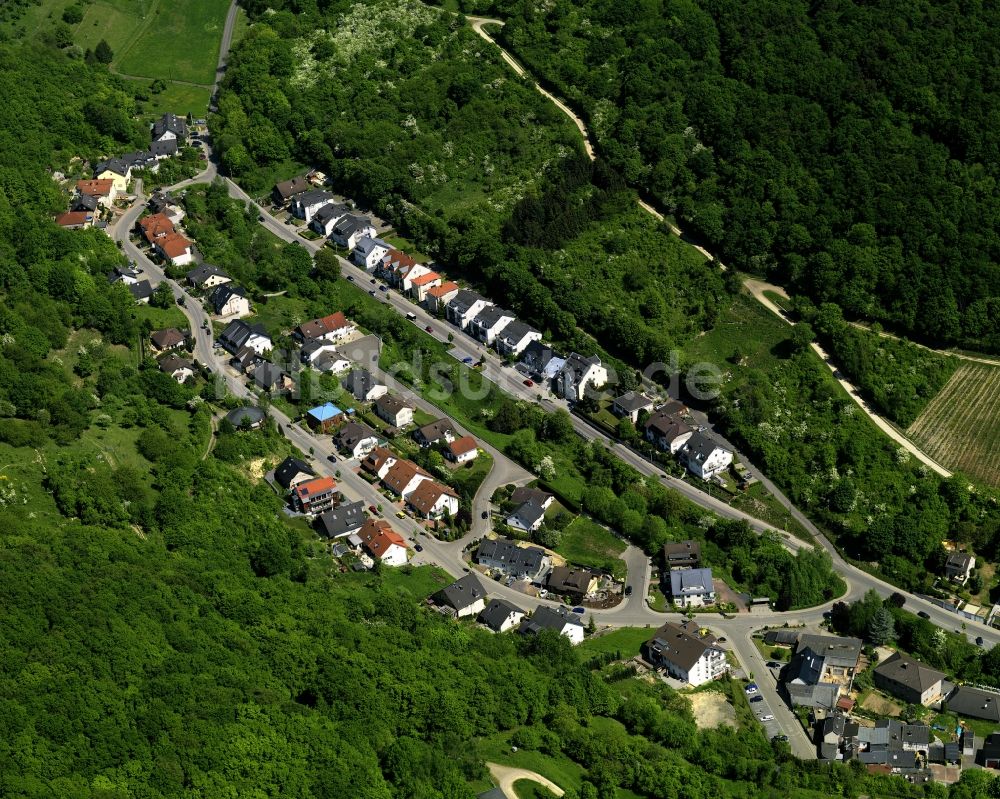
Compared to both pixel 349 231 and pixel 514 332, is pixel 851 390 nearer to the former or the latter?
pixel 514 332

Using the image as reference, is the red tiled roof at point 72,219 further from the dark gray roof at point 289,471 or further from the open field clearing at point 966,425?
the open field clearing at point 966,425

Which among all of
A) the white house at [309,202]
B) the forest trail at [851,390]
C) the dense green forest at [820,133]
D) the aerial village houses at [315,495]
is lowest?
the aerial village houses at [315,495]

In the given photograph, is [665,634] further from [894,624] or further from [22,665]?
[22,665]

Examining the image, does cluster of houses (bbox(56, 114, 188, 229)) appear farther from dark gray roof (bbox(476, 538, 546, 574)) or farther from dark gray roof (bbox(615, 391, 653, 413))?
dark gray roof (bbox(476, 538, 546, 574))

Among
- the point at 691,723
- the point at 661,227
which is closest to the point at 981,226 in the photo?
the point at 661,227

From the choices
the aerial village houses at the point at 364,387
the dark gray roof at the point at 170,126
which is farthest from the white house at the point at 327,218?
the aerial village houses at the point at 364,387

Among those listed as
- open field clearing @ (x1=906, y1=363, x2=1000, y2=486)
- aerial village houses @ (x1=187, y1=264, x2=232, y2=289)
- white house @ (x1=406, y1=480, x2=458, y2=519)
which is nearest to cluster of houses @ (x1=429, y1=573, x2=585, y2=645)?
white house @ (x1=406, y1=480, x2=458, y2=519)

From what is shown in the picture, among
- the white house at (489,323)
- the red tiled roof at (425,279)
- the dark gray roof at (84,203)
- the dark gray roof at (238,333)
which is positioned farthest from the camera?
the dark gray roof at (84,203)
